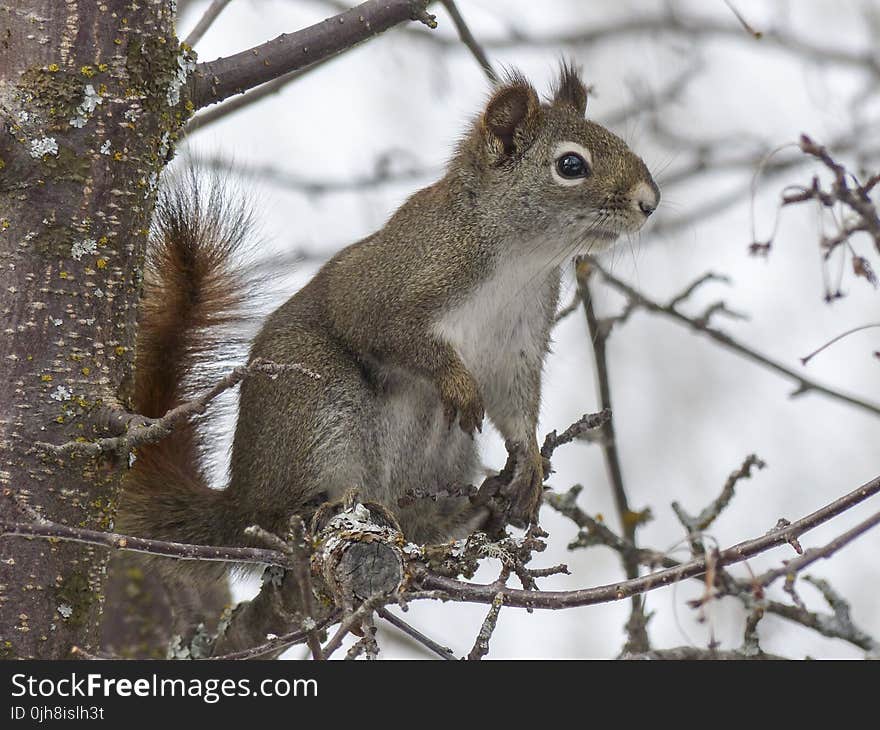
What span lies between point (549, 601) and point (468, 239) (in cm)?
129

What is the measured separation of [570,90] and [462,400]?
3.08 feet

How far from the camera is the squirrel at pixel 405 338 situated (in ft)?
8.33

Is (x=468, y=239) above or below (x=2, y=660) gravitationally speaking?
above

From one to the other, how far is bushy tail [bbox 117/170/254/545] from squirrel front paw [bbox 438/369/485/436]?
536mm

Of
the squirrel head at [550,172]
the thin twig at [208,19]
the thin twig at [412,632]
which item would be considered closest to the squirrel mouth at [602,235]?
the squirrel head at [550,172]

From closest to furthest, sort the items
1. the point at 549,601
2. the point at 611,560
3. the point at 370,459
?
the point at 549,601, the point at 370,459, the point at 611,560

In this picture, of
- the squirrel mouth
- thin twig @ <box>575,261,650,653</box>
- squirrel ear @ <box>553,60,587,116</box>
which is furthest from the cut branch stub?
squirrel ear @ <box>553,60,587,116</box>

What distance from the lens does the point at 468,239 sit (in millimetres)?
2688

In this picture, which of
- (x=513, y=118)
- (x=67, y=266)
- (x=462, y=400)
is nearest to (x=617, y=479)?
(x=462, y=400)

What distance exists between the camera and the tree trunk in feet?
6.12

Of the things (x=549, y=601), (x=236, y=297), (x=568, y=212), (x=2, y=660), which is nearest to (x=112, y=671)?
(x=2, y=660)

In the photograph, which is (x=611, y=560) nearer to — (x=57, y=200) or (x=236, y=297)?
(x=236, y=297)

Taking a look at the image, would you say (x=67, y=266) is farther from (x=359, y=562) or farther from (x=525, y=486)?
(x=525, y=486)

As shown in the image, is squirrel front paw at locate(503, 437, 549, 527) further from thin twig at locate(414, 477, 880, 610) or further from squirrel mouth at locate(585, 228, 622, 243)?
thin twig at locate(414, 477, 880, 610)
